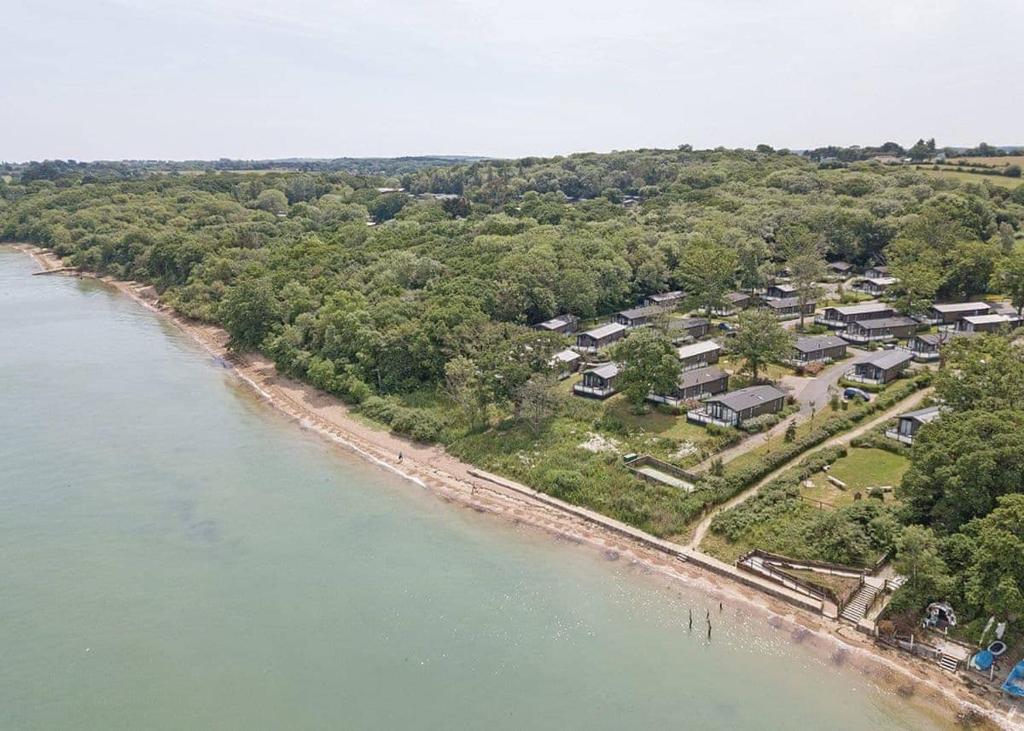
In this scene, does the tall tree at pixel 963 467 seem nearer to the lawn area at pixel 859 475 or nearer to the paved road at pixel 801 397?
the lawn area at pixel 859 475

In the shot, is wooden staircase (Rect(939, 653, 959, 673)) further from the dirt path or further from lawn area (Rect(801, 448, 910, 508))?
the dirt path

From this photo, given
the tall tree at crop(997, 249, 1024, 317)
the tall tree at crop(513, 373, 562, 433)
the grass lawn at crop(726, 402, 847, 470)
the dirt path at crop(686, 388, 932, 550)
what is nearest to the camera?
the dirt path at crop(686, 388, 932, 550)

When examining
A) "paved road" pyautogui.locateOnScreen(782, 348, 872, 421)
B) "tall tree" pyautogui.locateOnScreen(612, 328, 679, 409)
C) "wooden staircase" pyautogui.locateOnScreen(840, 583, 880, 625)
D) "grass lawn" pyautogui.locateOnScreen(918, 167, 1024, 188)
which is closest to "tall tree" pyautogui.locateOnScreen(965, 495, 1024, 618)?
"wooden staircase" pyautogui.locateOnScreen(840, 583, 880, 625)

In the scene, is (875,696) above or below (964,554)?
below

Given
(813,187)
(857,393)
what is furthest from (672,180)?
(857,393)

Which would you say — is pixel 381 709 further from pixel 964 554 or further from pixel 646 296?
pixel 646 296

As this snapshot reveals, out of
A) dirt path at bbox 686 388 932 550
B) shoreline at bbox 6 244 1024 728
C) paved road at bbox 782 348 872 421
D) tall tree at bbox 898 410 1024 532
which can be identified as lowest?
shoreline at bbox 6 244 1024 728
